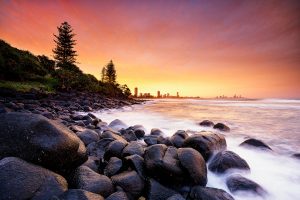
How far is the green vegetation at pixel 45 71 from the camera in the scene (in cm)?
1964

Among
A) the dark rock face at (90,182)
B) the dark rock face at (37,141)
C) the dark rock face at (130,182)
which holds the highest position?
the dark rock face at (37,141)

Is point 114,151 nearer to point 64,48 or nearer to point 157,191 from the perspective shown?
point 157,191

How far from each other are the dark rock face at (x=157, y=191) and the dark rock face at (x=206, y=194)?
0.37 m

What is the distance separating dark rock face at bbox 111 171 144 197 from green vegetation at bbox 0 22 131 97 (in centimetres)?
1660

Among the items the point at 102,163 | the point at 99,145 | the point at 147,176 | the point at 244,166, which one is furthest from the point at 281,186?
the point at 99,145

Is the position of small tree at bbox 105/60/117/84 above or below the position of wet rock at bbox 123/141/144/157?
above

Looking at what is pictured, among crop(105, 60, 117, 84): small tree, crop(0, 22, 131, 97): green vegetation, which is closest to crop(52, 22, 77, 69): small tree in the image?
crop(0, 22, 131, 97): green vegetation

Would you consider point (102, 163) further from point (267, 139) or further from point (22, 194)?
point (267, 139)

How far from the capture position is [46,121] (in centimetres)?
312

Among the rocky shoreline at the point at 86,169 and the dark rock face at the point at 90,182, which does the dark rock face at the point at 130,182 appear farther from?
the dark rock face at the point at 90,182

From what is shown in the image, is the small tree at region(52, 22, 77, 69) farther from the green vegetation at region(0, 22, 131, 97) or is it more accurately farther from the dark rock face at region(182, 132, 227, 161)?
the dark rock face at region(182, 132, 227, 161)

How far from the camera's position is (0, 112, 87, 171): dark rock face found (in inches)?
111

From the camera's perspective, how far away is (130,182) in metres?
3.40

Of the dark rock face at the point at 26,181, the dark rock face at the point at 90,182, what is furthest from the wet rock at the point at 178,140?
the dark rock face at the point at 26,181
